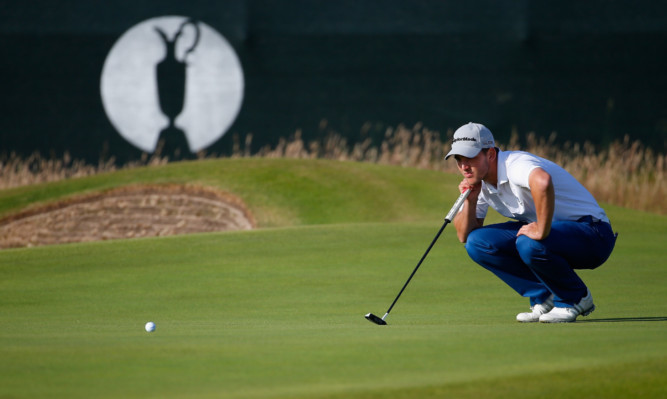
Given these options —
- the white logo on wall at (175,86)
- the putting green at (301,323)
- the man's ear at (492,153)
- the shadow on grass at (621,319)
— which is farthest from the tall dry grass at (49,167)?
the shadow on grass at (621,319)

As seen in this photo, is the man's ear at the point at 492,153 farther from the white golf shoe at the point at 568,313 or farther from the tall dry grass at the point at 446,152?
the tall dry grass at the point at 446,152

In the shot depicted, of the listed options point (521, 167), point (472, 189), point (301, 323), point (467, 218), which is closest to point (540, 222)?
point (521, 167)

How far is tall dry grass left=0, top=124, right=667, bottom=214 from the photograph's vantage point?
11.8 m

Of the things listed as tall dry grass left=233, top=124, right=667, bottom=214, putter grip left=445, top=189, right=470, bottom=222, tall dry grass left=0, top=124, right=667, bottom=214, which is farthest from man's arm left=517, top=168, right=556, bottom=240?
tall dry grass left=0, top=124, right=667, bottom=214

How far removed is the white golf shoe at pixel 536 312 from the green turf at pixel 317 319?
6.6 inches

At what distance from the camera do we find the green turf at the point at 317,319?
7.60 ft

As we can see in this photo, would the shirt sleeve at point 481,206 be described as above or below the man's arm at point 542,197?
below

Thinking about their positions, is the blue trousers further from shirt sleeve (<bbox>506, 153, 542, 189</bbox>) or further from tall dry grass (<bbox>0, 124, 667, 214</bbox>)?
tall dry grass (<bbox>0, 124, 667, 214</bbox>)

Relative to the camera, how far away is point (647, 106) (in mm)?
12875

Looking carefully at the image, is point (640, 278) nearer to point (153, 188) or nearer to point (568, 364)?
point (568, 364)

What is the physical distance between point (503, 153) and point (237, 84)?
9135 mm

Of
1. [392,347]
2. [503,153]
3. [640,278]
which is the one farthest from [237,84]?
[392,347]

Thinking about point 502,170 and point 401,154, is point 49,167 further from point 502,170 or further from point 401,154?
point 502,170

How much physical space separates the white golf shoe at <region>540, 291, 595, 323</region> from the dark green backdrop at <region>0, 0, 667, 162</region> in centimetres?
876
